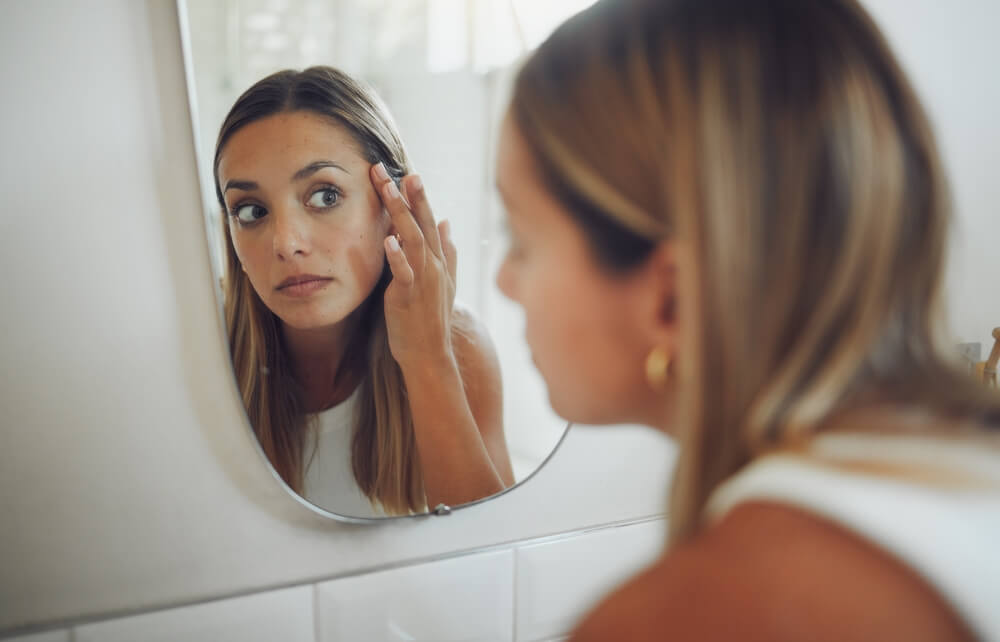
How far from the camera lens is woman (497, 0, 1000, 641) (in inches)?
11.3

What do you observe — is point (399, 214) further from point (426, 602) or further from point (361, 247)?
point (426, 602)

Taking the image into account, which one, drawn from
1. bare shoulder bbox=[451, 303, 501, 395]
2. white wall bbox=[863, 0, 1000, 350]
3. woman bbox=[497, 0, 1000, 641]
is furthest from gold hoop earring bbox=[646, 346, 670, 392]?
white wall bbox=[863, 0, 1000, 350]

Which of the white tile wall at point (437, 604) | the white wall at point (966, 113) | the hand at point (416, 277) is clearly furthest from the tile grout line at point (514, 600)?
the white wall at point (966, 113)

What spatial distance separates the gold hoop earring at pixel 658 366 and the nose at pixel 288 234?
Result: 11.1 inches

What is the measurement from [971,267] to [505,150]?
799 mm

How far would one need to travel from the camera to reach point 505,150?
0.42 metres

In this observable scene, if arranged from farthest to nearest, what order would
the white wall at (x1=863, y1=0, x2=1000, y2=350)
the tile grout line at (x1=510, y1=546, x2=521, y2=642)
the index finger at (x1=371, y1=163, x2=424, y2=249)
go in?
the white wall at (x1=863, y1=0, x2=1000, y2=350), the tile grout line at (x1=510, y1=546, x2=521, y2=642), the index finger at (x1=371, y1=163, x2=424, y2=249)

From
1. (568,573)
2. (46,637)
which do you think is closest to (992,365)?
(568,573)

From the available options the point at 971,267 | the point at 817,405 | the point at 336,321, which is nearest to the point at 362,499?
the point at 336,321

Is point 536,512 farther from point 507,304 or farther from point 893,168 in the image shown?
point 893,168

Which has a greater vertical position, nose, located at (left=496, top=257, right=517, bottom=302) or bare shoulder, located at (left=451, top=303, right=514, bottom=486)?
nose, located at (left=496, top=257, right=517, bottom=302)

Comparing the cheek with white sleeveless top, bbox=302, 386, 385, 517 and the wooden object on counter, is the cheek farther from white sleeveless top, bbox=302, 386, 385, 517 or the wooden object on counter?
the wooden object on counter

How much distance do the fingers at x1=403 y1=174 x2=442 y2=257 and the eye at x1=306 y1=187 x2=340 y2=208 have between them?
57mm

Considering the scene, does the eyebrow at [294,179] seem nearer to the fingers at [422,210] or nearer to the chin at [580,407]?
the fingers at [422,210]
